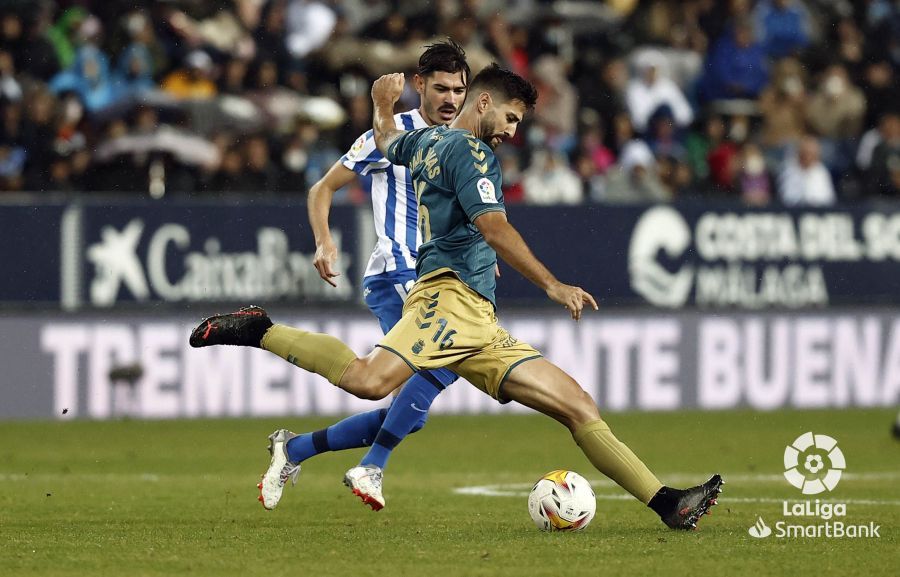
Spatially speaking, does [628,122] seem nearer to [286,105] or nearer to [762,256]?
[762,256]

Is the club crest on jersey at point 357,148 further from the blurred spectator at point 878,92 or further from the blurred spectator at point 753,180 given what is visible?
the blurred spectator at point 878,92

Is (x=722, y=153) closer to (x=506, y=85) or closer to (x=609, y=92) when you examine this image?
(x=609, y=92)

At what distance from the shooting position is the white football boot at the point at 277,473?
8445 millimetres

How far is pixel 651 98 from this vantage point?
20.0 m

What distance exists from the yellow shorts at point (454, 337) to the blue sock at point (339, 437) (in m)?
0.95

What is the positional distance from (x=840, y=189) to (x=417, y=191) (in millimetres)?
12644

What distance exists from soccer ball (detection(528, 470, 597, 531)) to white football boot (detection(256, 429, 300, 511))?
1.33m

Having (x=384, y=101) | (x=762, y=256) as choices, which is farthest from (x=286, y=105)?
(x=384, y=101)

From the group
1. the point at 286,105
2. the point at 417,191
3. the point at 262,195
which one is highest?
the point at 286,105

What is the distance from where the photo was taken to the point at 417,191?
26.2 ft

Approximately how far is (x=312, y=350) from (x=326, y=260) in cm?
87

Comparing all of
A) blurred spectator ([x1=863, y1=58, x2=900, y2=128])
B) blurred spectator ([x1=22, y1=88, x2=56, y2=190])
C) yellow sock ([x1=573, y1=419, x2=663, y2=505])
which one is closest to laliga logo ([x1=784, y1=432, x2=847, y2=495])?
yellow sock ([x1=573, y1=419, x2=663, y2=505])

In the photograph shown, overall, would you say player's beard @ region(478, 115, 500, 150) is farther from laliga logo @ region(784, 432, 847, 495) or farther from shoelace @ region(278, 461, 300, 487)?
laliga logo @ region(784, 432, 847, 495)

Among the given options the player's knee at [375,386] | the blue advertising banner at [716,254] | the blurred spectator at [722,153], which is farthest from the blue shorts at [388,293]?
the blurred spectator at [722,153]
